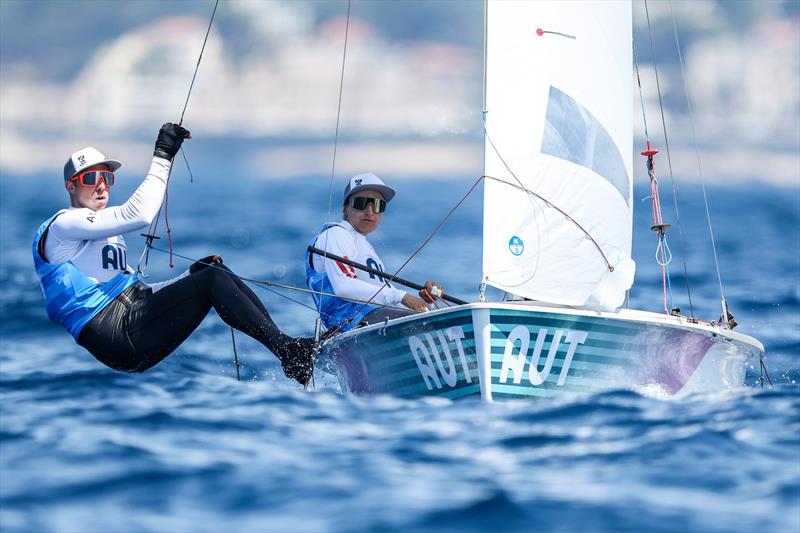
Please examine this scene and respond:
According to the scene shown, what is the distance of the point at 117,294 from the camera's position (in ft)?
18.0

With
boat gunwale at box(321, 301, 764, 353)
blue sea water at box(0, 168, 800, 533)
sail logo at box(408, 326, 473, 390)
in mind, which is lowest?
blue sea water at box(0, 168, 800, 533)

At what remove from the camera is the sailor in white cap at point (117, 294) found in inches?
211

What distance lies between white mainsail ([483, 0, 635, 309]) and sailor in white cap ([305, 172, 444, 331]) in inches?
18.6

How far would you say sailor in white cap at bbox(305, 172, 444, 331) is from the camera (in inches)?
228

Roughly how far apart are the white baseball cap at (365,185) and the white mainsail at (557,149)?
2.86ft

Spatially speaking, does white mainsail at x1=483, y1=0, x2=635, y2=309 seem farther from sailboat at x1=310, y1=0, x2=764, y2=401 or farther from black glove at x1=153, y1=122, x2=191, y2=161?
black glove at x1=153, y1=122, x2=191, y2=161

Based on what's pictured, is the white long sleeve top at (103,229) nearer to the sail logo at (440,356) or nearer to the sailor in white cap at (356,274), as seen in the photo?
the sailor in white cap at (356,274)

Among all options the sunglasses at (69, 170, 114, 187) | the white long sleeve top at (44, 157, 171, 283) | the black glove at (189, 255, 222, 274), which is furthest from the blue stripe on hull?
the sunglasses at (69, 170, 114, 187)

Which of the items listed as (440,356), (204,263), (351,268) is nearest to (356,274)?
(351,268)

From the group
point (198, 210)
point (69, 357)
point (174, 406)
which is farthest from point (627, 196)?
point (198, 210)

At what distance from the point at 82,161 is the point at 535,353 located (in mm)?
2181

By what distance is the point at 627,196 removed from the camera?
19.6 feet

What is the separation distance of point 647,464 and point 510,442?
533mm

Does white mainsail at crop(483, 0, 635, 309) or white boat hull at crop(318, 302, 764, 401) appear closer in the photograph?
white boat hull at crop(318, 302, 764, 401)
